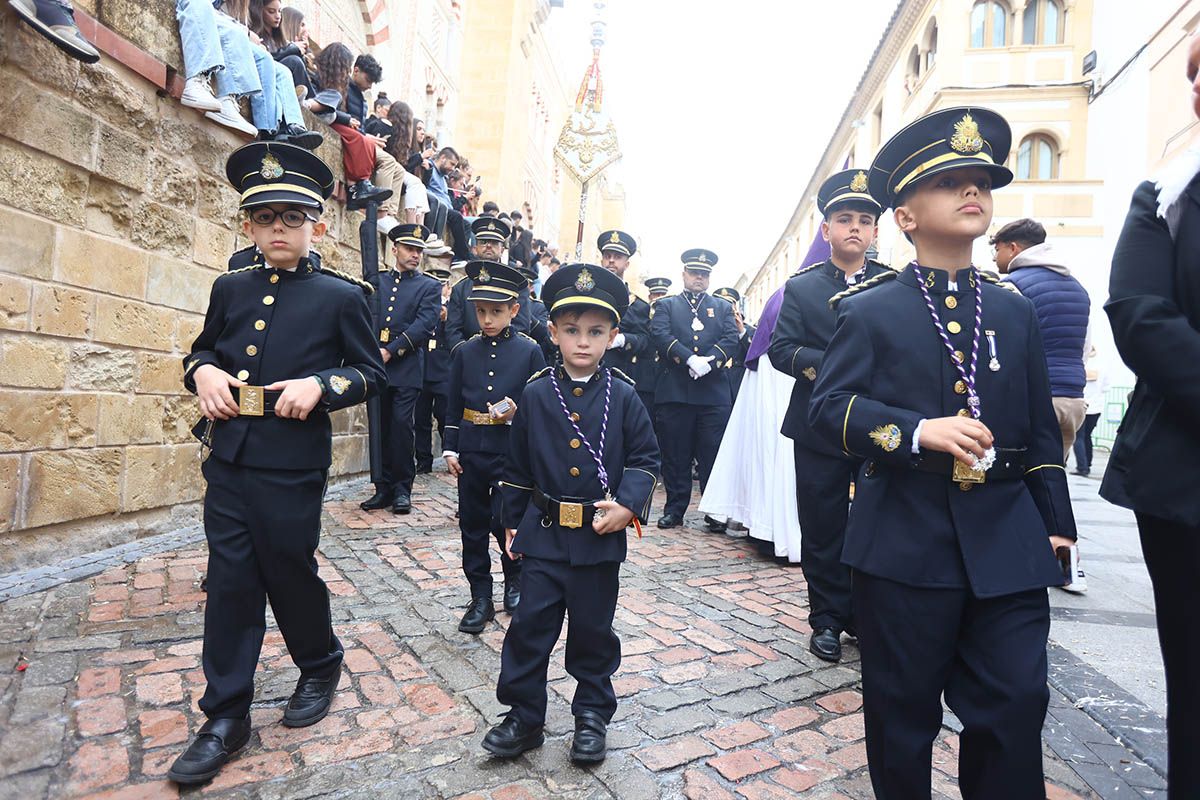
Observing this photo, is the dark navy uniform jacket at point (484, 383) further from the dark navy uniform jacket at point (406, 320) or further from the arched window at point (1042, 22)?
the arched window at point (1042, 22)

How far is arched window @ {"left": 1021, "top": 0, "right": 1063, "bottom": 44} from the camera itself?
71.6ft

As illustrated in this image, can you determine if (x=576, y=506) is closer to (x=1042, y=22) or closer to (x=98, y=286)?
(x=98, y=286)

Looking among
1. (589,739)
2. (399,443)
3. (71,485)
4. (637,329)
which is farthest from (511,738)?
(637,329)

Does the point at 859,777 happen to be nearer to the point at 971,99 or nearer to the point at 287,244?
the point at 287,244

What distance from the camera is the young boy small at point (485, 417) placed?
167 inches

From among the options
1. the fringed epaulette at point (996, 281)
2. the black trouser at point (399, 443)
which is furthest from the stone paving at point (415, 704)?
the black trouser at point (399, 443)

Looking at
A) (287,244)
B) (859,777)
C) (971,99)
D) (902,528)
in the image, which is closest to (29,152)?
(287,244)

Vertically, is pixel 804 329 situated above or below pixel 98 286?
below

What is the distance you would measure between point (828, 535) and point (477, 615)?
192 cm

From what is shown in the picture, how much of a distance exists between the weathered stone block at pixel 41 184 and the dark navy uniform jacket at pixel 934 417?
14.8 ft

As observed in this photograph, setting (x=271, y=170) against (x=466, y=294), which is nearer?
(x=271, y=170)

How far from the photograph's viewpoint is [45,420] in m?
4.49

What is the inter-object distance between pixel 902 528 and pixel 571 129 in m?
14.2

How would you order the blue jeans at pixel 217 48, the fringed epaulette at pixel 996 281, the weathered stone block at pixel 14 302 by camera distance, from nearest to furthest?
1. the fringed epaulette at pixel 996 281
2. the weathered stone block at pixel 14 302
3. the blue jeans at pixel 217 48
